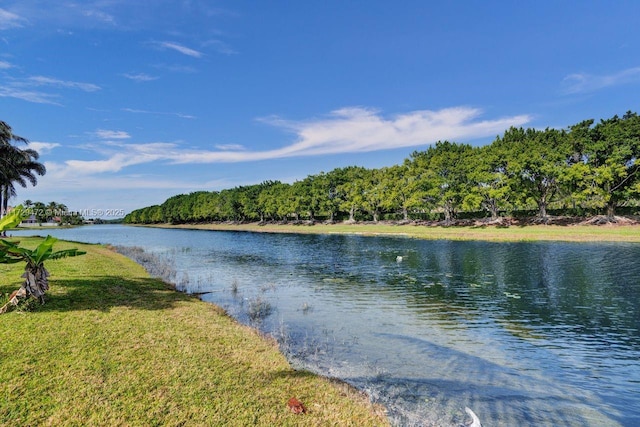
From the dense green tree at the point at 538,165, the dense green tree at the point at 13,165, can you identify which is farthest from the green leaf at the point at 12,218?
the dense green tree at the point at 538,165

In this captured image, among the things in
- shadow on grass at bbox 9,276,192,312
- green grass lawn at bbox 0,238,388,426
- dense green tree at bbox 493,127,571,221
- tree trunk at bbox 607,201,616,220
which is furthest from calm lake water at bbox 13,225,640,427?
dense green tree at bbox 493,127,571,221

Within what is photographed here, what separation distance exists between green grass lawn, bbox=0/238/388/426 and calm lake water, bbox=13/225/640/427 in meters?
1.50

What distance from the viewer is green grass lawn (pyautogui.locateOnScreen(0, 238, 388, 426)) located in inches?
264

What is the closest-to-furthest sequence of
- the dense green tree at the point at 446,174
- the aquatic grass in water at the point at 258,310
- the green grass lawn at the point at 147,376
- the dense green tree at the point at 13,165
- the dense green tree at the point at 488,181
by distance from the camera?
the green grass lawn at the point at 147,376
the aquatic grass in water at the point at 258,310
the dense green tree at the point at 13,165
the dense green tree at the point at 488,181
the dense green tree at the point at 446,174

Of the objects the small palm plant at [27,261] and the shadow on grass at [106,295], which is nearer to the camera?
the small palm plant at [27,261]

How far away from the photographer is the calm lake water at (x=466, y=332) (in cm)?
888

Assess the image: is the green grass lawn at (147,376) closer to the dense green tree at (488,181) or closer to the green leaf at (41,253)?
the green leaf at (41,253)

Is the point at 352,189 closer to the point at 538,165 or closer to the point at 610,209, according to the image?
the point at 538,165

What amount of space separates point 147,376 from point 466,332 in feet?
38.1

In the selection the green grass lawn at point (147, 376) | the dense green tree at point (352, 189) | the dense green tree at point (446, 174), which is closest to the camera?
the green grass lawn at point (147, 376)

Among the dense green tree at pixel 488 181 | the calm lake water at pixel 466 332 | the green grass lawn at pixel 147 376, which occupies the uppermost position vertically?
the dense green tree at pixel 488 181

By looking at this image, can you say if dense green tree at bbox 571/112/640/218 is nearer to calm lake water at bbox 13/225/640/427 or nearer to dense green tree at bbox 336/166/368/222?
calm lake water at bbox 13/225/640/427

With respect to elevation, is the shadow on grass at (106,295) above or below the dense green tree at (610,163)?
below

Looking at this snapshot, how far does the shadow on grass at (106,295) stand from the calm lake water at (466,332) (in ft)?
9.87
